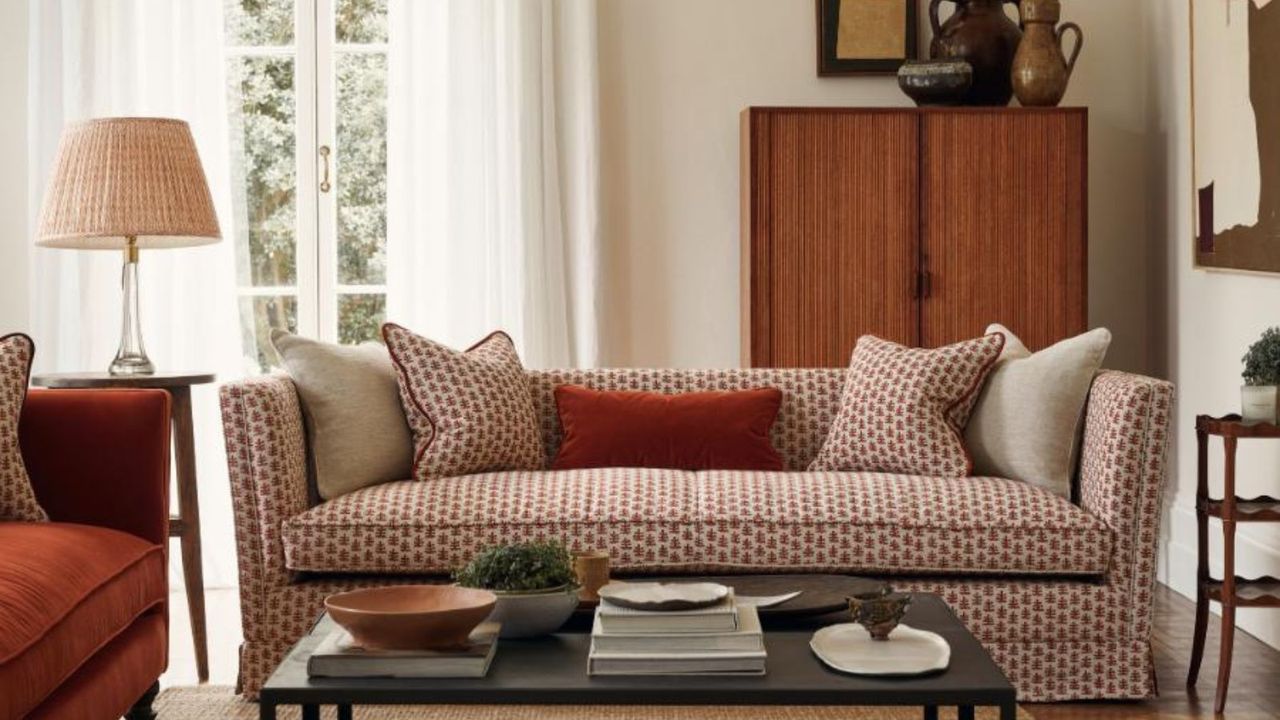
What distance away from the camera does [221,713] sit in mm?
3289

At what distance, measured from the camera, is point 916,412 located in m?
3.59

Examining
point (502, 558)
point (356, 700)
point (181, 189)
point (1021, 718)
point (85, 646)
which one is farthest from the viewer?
point (181, 189)

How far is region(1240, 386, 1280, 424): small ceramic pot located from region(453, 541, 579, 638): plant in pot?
1779 mm

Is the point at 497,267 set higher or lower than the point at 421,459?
higher

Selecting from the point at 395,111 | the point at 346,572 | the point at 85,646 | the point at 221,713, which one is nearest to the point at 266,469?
the point at 346,572

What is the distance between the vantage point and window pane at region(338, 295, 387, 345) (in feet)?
16.7

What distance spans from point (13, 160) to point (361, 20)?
3.98ft

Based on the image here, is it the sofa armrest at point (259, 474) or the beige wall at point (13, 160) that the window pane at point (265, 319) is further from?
the sofa armrest at point (259, 474)

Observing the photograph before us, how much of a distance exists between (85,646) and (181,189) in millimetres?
1584

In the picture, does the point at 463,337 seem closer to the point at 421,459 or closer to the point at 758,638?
the point at 421,459

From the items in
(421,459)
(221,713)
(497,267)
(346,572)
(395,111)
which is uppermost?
(395,111)

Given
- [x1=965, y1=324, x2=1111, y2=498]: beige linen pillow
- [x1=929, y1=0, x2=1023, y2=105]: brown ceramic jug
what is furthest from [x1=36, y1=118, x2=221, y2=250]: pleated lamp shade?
[x1=929, y1=0, x2=1023, y2=105]: brown ceramic jug

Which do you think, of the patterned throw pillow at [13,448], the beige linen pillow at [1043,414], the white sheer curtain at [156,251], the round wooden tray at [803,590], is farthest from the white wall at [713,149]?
the round wooden tray at [803,590]

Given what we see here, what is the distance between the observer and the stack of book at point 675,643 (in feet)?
6.89
